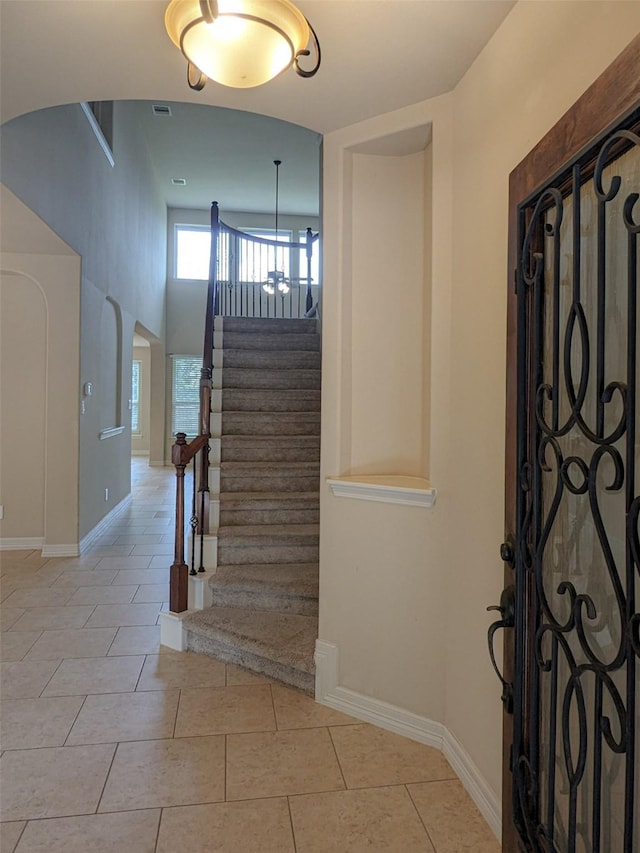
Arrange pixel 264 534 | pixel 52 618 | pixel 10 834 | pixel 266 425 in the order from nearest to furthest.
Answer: pixel 10 834
pixel 52 618
pixel 264 534
pixel 266 425

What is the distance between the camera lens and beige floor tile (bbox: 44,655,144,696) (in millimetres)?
2600

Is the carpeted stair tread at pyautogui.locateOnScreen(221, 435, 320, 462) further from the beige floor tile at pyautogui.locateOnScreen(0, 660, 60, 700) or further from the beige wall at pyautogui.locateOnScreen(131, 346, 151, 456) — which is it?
the beige wall at pyautogui.locateOnScreen(131, 346, 151, 456)

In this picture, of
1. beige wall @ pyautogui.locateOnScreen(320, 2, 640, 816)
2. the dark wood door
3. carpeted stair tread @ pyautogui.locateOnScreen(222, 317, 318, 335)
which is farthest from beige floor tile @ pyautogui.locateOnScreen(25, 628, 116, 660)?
carpeted stair tread @ pyautogui.locateOnScreen(222, 317, 318, 335)

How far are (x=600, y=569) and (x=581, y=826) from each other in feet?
2.09

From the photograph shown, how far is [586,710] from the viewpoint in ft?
4.28

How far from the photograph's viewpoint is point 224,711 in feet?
7.97

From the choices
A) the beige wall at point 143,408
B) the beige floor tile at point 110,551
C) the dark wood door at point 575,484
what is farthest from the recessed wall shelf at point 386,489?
the beige wall at point 143,408

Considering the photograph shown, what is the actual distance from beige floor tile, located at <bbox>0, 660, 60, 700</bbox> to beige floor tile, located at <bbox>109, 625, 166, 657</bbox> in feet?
1.07

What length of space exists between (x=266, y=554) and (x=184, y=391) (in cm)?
811

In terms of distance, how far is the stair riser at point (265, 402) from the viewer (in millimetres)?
4812

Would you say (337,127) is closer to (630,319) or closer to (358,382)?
(358,382)

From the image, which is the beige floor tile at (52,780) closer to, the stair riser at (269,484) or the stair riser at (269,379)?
the stair riser at (269,484)

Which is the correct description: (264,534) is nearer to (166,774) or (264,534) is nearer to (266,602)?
(266,602)

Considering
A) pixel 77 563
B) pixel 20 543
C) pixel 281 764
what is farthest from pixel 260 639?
pixel 20 543
